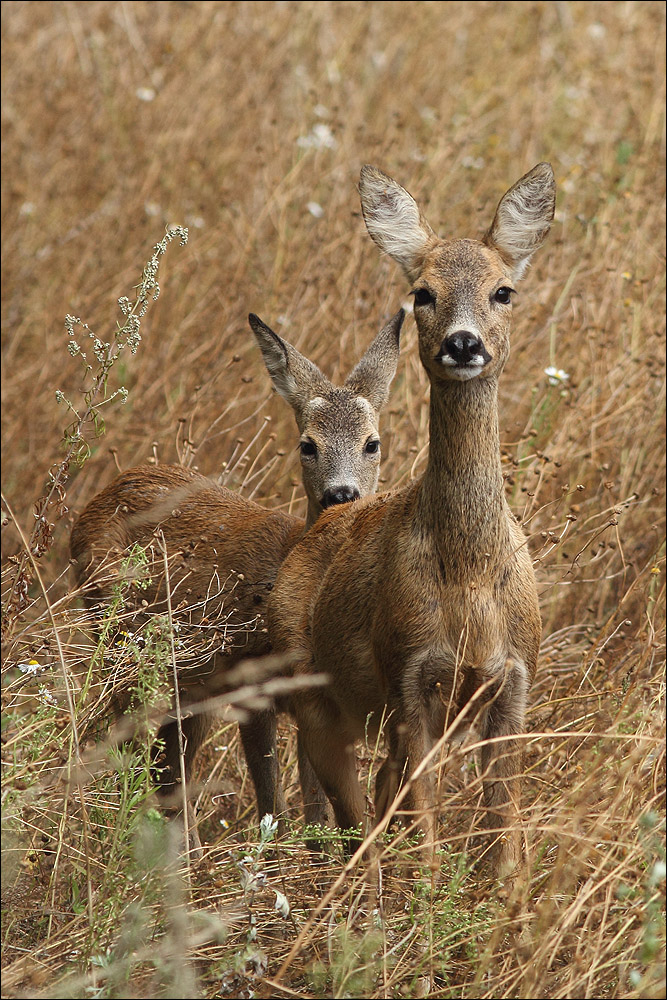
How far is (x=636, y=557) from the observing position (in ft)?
20.9

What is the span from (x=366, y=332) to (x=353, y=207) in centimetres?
100

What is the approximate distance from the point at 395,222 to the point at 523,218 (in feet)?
1.51

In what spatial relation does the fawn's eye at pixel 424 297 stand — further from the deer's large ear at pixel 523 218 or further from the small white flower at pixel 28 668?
the small white flower at pixel 28 668

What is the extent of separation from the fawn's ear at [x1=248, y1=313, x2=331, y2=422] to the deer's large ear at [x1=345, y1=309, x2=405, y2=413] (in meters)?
0.15

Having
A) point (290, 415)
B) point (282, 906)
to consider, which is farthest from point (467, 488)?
point (290, 415)

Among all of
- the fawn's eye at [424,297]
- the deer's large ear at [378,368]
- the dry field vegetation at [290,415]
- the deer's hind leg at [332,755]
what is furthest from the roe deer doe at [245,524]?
the fawn's eye at [424,297]

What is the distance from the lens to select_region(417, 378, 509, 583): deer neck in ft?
14.3

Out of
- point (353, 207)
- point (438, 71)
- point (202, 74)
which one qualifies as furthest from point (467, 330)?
point (438, 71)

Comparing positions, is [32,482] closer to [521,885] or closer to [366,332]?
[366,332]

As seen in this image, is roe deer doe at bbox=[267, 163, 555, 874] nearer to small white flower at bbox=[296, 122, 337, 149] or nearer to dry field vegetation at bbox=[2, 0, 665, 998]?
dry field vegetation at bbox=[2, 0, 665, 998]

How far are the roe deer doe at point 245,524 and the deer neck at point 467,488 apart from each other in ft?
4.47

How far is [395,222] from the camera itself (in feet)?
16.6

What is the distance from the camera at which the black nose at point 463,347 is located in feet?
13.8

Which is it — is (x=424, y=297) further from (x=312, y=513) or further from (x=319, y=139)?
(x=319, y=139)
